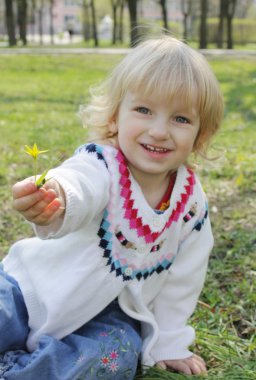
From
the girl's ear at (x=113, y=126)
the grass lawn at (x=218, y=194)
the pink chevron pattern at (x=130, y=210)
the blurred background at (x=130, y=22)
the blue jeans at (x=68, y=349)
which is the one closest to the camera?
the blue jeans at (x=68, y=349)

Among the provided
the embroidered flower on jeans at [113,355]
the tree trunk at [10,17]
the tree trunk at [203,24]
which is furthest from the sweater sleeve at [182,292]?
the tree trunk at [10,17]

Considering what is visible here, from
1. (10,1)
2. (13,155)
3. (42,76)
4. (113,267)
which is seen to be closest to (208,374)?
(113,267)

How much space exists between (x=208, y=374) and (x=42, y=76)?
1149 cm

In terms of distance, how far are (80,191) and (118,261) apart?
1.31 feet

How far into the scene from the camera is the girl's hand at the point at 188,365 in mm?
2074

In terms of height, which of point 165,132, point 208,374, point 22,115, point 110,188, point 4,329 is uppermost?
point 165,132

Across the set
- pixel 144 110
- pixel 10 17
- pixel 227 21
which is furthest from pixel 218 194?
pixel 227 21

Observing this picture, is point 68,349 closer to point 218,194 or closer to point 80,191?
point 80,191

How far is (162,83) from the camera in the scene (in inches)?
75.3

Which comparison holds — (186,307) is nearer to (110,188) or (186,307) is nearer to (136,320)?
(136,320)

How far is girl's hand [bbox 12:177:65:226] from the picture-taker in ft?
4.78

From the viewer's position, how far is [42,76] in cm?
1297

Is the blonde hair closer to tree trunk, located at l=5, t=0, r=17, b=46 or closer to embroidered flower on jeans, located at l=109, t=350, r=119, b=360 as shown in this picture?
embroidered flower on jeans, located at l=109, t=350, r=119, b=360

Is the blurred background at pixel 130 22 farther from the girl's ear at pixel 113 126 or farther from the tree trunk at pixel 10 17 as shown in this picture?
the girl's ear at pixel 113 126
